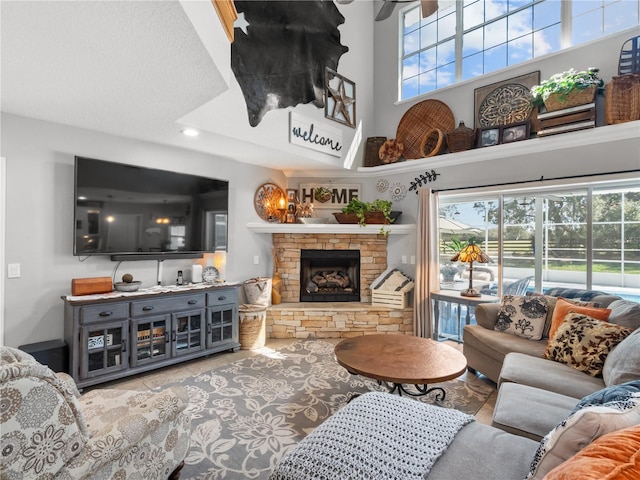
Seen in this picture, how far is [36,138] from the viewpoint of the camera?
9.42 ft

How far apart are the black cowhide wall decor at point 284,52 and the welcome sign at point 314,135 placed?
229 mm

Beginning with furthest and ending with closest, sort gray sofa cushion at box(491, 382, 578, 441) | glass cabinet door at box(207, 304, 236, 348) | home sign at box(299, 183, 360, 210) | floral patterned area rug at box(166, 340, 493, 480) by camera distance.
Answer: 1. home sign at box(299, 183, 360, 210)
2. glass cabinet door at box(207, 304, 236, 348)
3. floral patterned area rug at box(166, 340, 493, 480)
4. gray sofa cushion at box(491, 382, 578, 441)

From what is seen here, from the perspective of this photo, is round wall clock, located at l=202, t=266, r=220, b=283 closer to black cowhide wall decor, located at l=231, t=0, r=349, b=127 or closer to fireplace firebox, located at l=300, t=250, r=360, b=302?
fireplace firebox, located at l=300, t=250, r=360, b=302

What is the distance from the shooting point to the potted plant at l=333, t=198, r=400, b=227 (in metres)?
4.54

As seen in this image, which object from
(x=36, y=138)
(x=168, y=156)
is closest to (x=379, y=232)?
(x=168, y=156)

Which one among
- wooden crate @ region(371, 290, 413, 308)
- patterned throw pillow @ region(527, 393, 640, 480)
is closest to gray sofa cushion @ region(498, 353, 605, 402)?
patterned throw pillow @ region(527, 393, 640, 480)

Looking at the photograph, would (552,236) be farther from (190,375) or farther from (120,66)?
(120,66)

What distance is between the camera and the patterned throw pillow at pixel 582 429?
96cm

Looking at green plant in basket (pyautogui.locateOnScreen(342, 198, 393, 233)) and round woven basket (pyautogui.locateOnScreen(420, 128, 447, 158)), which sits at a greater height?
round woven basket (pyautogui.locateOnScreen(420, 128, 447, 158))

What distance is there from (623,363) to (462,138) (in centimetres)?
298

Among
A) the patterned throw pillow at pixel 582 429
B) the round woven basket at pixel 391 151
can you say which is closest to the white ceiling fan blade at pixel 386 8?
the round woven basket at pixel 391 151

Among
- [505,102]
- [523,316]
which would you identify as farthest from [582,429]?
[505,102]

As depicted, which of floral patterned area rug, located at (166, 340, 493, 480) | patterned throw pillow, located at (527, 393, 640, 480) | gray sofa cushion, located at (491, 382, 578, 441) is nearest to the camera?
patterned throw pillow, located at (527, 393, 640, 480)

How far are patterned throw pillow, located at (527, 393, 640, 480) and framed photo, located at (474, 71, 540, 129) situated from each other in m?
3.64
